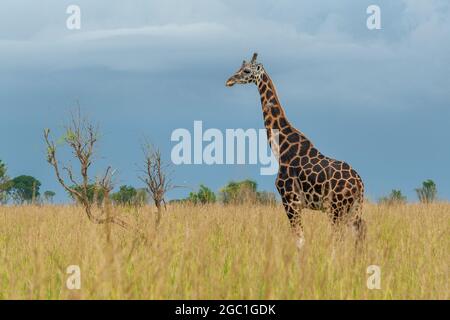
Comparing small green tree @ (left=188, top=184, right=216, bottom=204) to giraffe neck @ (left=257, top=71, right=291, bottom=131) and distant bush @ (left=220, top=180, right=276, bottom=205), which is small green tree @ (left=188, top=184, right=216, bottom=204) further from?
giraffe neck @ (left=257, top=71, right=291, bottom=131)

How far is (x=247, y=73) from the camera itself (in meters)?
10.0

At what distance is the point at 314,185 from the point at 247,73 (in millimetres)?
2309

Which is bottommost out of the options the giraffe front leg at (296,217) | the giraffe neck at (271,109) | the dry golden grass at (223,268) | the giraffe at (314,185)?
the dry golden grass at (223,268)

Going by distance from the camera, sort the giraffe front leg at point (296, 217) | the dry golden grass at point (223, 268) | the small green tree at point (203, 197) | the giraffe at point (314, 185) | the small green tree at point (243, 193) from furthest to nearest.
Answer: the small green tree at point (203, 197), the giraffe at point (314, 185), the giraffe front leg at point (296, 217), the small green tree at point (243, 193), the dry golden grass at point (223, 268)

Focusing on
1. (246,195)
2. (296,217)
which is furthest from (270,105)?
(246,195)

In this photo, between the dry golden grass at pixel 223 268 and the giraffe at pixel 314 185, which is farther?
the giraffe at pixel 314 185

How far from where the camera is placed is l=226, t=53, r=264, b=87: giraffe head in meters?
10.0

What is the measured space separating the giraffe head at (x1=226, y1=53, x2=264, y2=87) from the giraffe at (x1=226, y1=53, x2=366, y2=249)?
1157 mm

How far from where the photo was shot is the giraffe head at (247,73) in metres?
10.0

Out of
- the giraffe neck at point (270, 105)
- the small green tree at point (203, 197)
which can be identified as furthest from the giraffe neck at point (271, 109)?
the small green tree at point (203, 197)

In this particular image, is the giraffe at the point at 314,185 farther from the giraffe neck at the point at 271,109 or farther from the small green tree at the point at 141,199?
the small green tree at the point at 141,199

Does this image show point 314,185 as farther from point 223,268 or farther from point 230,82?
point 223,268

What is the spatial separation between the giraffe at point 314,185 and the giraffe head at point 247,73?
116 centimetres
